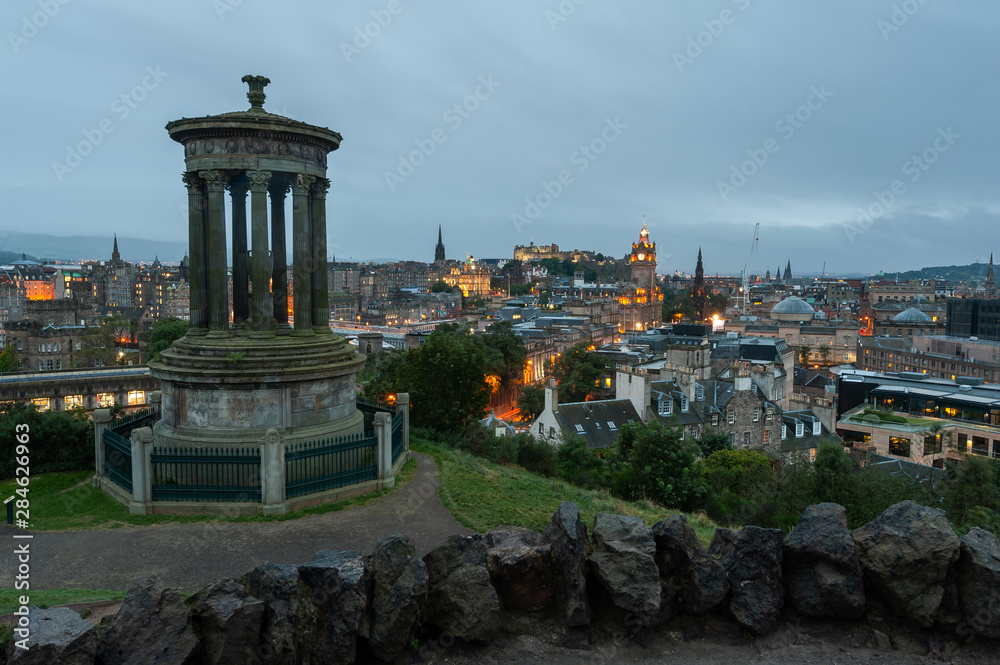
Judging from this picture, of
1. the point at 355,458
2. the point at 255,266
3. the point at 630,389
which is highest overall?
the point at 255,266

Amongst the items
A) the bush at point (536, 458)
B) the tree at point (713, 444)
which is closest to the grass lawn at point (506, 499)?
the bush at point (536, 458)

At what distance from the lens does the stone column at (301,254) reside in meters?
20.4

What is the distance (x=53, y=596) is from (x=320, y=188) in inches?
554

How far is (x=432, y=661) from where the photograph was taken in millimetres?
9766

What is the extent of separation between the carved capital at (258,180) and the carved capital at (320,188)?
1.98m

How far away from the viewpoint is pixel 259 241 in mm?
19516

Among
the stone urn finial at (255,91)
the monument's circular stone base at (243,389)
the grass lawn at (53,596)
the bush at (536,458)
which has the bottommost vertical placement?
the bush at (536,458)

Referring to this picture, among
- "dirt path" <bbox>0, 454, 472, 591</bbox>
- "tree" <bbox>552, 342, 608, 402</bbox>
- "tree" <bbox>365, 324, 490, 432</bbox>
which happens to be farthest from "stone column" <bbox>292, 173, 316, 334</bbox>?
"tree" <bbox>552, 342, 608, 402</bbox>

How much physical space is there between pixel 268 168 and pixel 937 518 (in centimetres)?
1880

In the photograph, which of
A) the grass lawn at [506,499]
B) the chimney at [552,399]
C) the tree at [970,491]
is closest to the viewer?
the grass lawn at [506,499]

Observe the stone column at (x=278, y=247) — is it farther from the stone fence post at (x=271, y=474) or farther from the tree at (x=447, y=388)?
the tree at (x=447, y=388)

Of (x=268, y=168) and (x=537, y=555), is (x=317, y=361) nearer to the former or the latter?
(x=268, y=168)

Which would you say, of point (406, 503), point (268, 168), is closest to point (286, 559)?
point (406, 503)

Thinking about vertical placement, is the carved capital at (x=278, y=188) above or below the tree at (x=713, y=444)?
above
